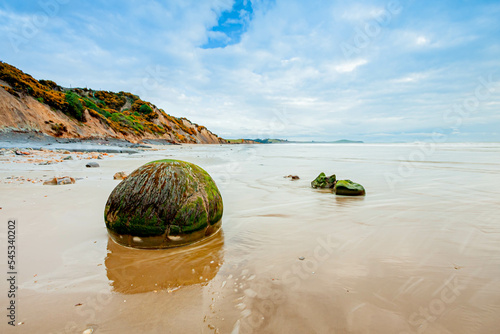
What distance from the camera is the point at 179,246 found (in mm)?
2951

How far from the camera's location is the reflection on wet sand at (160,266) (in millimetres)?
2215

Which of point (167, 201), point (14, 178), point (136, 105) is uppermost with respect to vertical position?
point (136, 105)

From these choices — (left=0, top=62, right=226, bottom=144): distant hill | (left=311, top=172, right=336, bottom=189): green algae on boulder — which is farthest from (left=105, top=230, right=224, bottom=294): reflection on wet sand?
(left=0, top=62, right=226, bottom=144): distant hill

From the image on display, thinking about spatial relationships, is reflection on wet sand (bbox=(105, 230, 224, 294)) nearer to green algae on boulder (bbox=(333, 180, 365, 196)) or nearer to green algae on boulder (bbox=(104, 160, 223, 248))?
green algae on boulder (bbox=(104, 160, 223, 248))

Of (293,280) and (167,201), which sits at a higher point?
(167,201)

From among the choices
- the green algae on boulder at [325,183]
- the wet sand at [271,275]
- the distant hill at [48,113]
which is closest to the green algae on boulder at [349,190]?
the green algae on boulder at [325,183]

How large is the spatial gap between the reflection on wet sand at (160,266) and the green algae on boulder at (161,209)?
0.14 meters

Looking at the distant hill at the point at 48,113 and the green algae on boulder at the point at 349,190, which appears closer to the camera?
the green algae on boulder at the point at 349,190

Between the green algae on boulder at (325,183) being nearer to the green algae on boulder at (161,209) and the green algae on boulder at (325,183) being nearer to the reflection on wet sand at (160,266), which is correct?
the green algae on boulder at (161,209)

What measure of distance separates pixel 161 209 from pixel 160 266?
0.68 m

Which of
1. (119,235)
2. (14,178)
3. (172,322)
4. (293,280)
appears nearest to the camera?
(172,322)

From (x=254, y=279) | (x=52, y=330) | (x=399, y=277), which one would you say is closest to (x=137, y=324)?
(x=52, y=330)

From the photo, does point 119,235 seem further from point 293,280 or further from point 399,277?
point 399,277

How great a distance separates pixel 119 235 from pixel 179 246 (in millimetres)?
761
